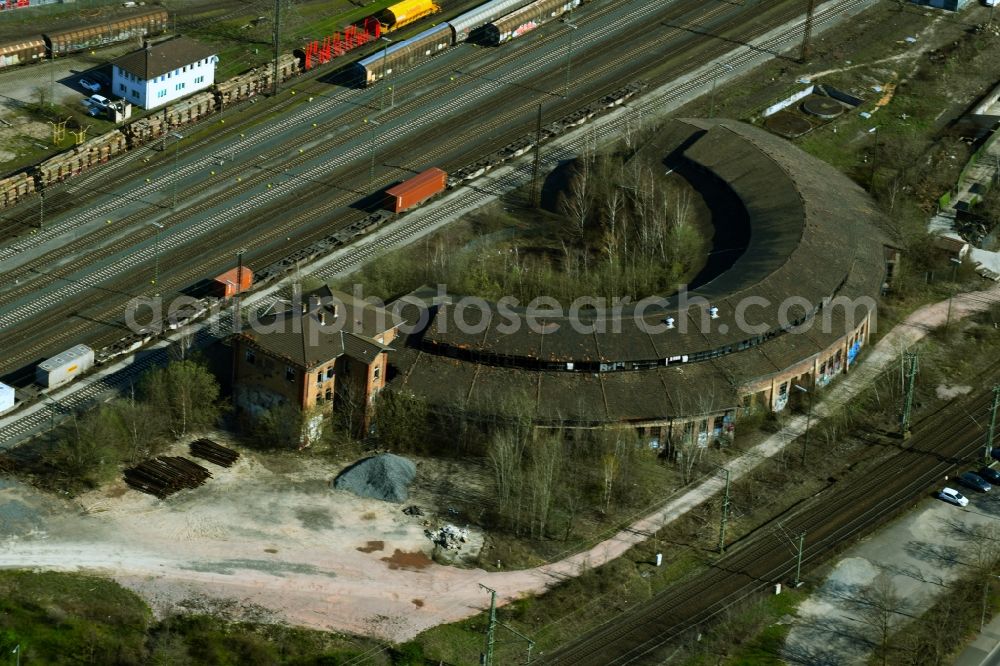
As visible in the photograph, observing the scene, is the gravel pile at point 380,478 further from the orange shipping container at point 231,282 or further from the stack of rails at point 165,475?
Result: the orange shipping container at point 231,282

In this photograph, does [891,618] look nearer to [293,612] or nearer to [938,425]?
[938,425]

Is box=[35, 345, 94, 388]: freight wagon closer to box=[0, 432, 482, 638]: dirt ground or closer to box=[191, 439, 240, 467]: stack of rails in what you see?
box=[191, 439, 240, 467]: stack of rails

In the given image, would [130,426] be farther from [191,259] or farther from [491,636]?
[491,636]

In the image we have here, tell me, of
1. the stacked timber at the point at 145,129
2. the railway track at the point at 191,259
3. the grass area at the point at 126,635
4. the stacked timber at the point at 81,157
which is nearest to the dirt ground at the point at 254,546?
the grass area at the point at 126,635

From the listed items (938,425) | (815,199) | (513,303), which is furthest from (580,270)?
(938,425)

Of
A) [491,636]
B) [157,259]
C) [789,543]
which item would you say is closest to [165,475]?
[491,636]
